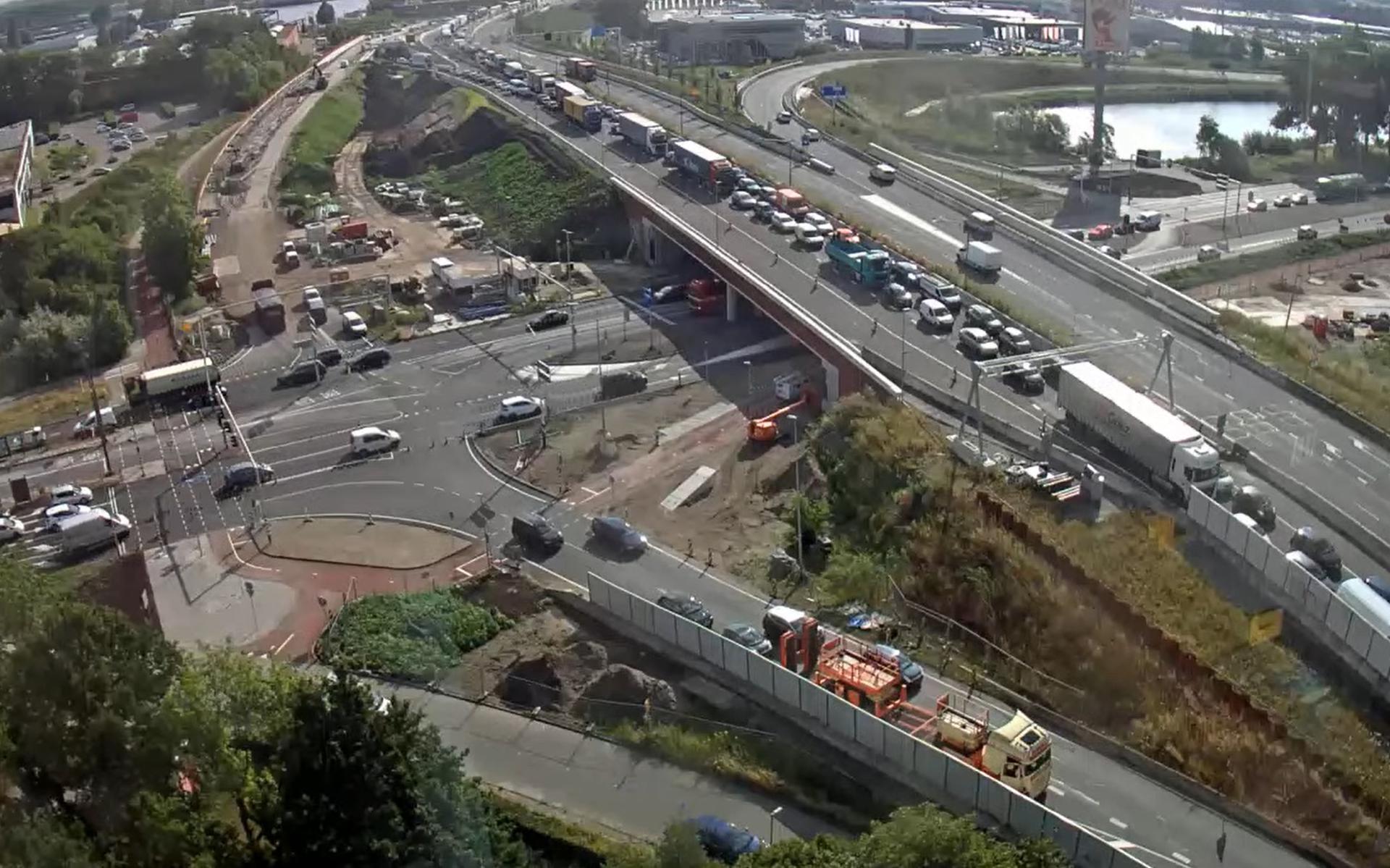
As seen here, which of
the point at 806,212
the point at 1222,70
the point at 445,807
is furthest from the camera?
the point at 1222,70

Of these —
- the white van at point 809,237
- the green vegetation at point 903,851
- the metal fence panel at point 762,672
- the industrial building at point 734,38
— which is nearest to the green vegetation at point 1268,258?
the white van at point 809,237

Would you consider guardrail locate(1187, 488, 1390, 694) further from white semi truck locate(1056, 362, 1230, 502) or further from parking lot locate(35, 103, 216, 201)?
parking lot locate(35, 103, 216, 201)

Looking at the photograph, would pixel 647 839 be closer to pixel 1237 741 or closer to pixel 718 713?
pixel 718 713

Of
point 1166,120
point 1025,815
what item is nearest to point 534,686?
point 1025,815

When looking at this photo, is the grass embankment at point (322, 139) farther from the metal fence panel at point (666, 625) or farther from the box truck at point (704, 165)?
the metal fence panel at point (666, 625)

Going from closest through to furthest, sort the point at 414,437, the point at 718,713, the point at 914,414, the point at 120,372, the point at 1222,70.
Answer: the point at 718,713 < the point at 914,414 < the point at 414,437 < the point at 120,372 < the point at 1222,70

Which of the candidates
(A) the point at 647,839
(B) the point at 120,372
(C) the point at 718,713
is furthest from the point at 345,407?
(A) the point at 647,839
